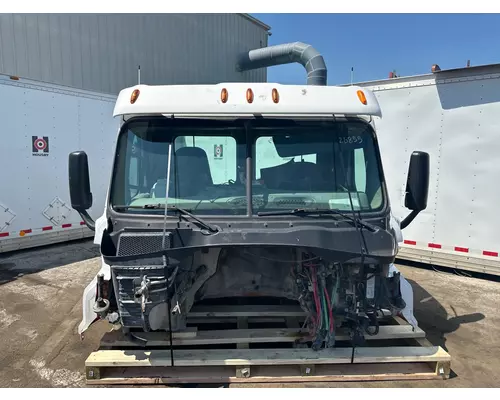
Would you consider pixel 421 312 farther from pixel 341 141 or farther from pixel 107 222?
pixel 107 222

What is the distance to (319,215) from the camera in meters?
3.04

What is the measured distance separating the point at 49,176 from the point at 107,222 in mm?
5146

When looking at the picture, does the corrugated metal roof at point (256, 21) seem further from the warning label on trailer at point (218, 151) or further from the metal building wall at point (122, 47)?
the warning label on trailer at point (218, 151)

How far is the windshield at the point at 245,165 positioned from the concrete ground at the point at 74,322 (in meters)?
1.53

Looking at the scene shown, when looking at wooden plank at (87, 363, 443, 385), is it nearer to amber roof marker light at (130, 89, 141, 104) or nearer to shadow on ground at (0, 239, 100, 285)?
amber roof marker light at (130, 89, 141, 104)

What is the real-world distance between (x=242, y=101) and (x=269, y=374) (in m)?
2.18

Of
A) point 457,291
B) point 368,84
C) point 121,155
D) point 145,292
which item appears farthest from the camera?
point 368,84

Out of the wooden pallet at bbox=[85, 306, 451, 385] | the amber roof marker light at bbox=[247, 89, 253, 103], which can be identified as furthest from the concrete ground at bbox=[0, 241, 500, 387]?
the amber roof marker light at bbox=[247, 89, 253, 103]

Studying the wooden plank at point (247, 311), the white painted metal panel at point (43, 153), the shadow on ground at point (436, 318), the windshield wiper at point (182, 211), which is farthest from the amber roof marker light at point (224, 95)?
the white painted metal panel at point (43, 153)

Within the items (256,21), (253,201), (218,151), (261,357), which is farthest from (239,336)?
(256,21)

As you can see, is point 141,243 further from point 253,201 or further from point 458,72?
point 458,72

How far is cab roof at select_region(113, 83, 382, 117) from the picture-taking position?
2984mm

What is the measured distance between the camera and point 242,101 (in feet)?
9.91
